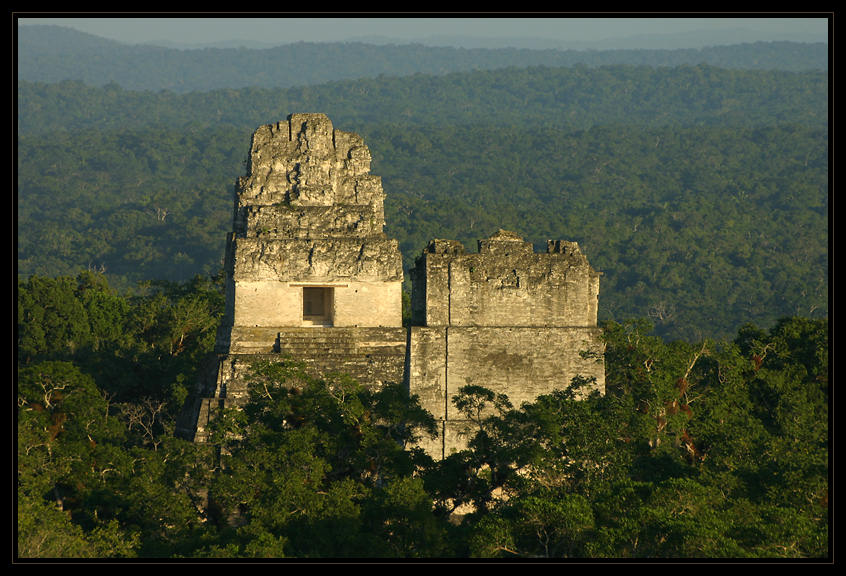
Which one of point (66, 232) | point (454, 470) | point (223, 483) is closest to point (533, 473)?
point (454, 470)

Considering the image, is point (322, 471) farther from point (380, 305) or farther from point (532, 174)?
point (532, 174)

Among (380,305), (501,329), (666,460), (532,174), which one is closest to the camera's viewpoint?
(666,460)

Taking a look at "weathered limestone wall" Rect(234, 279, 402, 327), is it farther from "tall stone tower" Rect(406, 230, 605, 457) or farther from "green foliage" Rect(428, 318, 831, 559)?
"green foliage" Rect(428, 318, 831, 559)

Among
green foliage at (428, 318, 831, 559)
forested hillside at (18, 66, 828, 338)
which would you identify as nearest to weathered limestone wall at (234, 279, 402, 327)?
green foliage at (428, 318, 831, 559)

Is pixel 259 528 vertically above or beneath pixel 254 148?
beneath

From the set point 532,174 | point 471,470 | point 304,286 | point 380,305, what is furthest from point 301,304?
point 532,174
